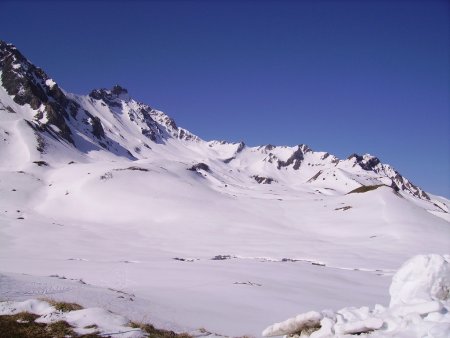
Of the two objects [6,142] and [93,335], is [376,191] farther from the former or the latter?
[6,142]

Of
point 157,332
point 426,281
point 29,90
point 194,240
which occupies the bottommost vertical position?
point 157,332

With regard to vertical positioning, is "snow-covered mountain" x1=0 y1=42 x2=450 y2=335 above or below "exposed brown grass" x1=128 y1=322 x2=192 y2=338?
above

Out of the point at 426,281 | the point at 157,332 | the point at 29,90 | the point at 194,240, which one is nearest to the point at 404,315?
the point at 426,281

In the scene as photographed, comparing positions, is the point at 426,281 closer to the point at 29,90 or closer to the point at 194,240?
the point at 194,240

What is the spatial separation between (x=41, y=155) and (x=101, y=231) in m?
67.7

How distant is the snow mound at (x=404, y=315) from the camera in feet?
30.5

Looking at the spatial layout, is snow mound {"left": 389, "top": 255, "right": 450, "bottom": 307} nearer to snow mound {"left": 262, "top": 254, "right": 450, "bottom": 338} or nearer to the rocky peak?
snow mound {"left": 262, "top": 254, "right": 450, "bottom": 338}

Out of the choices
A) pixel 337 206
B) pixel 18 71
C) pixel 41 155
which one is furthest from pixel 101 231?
pixel 18 71

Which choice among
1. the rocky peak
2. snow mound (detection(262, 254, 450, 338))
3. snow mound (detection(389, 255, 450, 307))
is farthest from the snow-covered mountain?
the rocky peak

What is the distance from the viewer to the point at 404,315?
9.71 meters

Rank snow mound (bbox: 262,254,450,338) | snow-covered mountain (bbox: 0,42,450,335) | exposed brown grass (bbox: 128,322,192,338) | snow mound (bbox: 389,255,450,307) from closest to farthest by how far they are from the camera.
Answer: snow mound (bbox: 262,254,450,338)
snow mound (bbox: 389,255,450,307)
exposed brown grass (bbox: 128,322,192,338)
snow-covered mountain (bbox: 0,42,450,335)

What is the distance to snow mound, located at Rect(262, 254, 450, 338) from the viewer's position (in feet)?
30.5

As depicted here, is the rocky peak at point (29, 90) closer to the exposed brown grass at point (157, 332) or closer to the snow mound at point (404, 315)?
the exposed brown grass at point (157, 332)

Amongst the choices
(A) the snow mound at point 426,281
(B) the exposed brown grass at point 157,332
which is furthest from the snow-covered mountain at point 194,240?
(A) the snow mound at point 426,281
